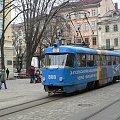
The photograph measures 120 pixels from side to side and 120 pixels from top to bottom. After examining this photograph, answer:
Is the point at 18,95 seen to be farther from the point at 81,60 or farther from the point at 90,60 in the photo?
the point at 90,60

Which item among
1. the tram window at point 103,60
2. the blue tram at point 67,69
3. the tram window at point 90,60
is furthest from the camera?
the tram window at point 103,60

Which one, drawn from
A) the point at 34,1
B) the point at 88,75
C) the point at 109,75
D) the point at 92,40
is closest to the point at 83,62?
the point at 88,75

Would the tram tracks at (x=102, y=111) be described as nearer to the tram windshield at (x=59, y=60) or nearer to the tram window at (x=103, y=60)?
the tram windshield at (x=59, y=60)

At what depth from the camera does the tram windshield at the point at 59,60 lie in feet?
63.9

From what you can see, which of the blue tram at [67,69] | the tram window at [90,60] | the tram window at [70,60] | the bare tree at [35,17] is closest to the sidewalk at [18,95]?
the blue tram at [67,69]

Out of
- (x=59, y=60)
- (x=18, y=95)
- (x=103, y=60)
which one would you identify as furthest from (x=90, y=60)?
(x=18, y=95)

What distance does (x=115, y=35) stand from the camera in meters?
81.2

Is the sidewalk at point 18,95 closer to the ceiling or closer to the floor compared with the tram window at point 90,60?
closer to the floor

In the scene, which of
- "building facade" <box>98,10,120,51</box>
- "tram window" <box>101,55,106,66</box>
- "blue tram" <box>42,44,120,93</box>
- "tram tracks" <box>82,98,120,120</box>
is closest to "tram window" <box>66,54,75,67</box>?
"blue tram" <box>42,44,120,93</box>

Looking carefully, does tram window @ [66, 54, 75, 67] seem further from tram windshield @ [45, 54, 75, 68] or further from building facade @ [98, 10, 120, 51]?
building facade @ [98, 10, 120, 51]

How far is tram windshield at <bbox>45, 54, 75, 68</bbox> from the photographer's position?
19484mm

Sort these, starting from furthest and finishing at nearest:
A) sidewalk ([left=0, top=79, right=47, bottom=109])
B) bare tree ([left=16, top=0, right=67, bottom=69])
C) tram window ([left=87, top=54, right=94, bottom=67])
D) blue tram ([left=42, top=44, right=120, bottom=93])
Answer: bare tree ([left=16, top=0, right=67, bottom=69]) < tram window ([left=87, top=54, right=94, bottom=67]) < blue tram ([left=42, top=44, right=120, bottom=93]) < sidewalk ([left=0, top=79, right=47, bottom=109])

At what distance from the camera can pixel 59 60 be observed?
19609 mm

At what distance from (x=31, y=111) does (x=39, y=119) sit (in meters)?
2.12
